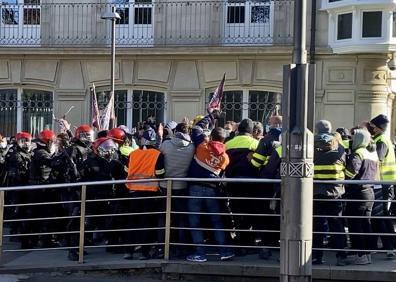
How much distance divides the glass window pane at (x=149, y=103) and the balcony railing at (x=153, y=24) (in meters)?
1.40

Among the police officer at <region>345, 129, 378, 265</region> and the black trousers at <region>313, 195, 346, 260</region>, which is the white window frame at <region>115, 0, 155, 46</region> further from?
the black trousers at <region>313, 195, 346, 260</region>

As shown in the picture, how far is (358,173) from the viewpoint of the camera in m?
8.74

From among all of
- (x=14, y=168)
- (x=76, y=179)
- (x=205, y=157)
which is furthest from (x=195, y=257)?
(x=14, y=168)

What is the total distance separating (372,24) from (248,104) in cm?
401

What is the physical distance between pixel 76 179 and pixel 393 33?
11660mm

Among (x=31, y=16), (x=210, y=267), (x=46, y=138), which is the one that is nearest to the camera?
(x=210, y=267)

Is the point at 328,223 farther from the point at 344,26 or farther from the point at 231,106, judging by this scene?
the point at 231,106

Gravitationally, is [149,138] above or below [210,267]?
above

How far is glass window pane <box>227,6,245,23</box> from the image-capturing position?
20469 mm

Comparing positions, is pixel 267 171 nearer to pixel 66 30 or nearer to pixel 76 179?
pixel 76 179

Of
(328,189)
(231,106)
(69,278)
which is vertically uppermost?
(231,106)

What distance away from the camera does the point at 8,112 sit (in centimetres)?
2167

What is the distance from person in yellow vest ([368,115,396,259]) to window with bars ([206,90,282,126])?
33.8 feet

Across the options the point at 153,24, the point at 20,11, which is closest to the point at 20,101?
the point at 20,11
